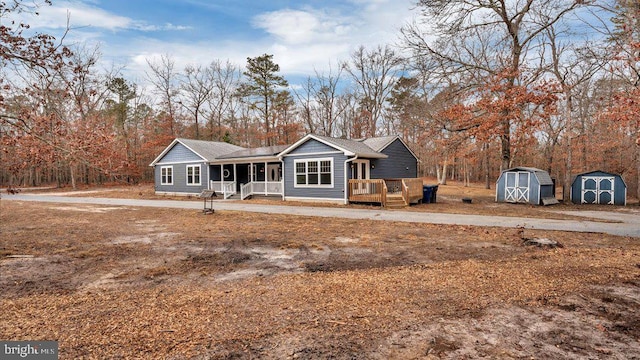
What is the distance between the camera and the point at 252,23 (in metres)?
18.8

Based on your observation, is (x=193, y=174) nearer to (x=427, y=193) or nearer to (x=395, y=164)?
(x=395, y=164)

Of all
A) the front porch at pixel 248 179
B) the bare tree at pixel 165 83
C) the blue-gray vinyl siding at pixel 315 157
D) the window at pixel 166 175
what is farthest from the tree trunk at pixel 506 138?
the bare tree at pixel 165 83

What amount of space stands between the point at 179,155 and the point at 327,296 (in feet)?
75.9

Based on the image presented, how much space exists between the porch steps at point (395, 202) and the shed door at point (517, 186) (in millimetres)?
5995

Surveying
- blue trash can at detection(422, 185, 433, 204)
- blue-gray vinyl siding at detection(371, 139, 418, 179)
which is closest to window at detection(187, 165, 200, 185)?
blue-gray vinyl siding at detection(371, 139, 418, 179)

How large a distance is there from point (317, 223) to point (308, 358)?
7.93 meters

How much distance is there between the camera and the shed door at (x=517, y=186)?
642 inches

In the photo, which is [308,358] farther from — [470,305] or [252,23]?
[252,23]

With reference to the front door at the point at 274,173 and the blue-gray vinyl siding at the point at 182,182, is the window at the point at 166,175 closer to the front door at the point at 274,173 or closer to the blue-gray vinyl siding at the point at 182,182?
the blue-gray vinyl siding at the point at 182,182

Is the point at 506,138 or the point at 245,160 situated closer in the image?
the point at 506,138

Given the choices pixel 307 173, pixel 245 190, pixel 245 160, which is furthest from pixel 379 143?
pixel 245 190

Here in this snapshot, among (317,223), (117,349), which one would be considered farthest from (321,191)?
(117,349)

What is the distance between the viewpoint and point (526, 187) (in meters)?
16.3

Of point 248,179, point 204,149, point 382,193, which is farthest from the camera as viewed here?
point 204,149
